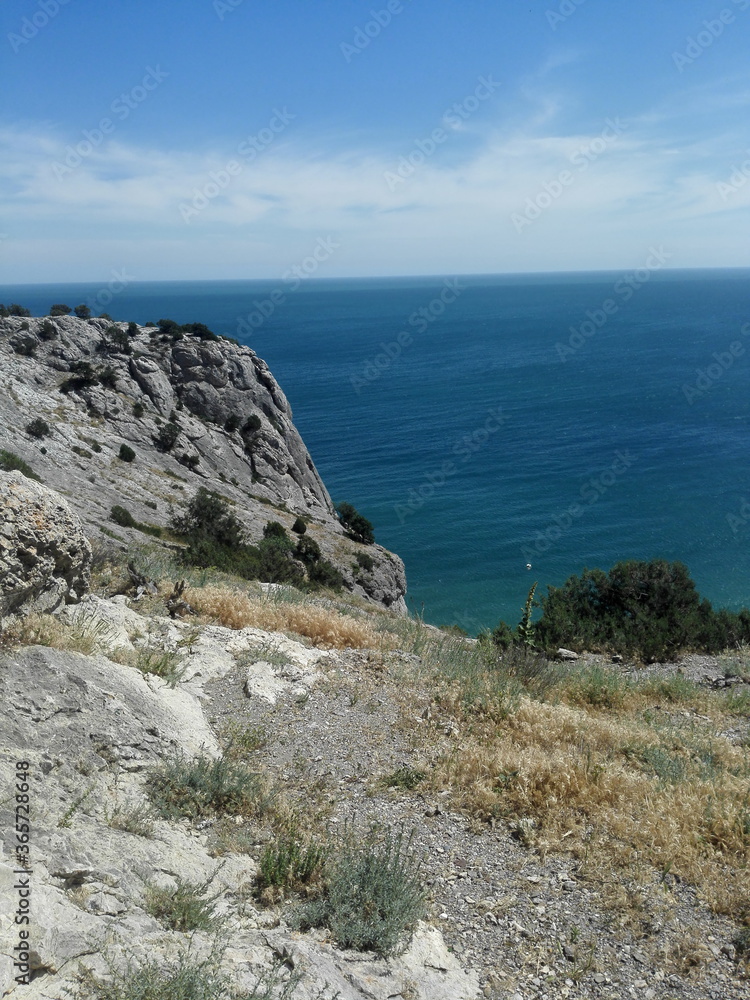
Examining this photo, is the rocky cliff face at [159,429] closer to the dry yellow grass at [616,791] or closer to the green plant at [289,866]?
the dry yellow grass at [616,791]

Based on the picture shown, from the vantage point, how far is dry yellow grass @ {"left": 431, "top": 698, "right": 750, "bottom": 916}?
5.36m

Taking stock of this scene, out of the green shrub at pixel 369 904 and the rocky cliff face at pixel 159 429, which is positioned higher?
the rocky cliff face at pixel 159 429

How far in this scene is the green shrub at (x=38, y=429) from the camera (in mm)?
35469

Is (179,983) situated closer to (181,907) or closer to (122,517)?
(181,907)

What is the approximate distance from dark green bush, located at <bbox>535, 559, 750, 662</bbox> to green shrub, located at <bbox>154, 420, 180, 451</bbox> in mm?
33914

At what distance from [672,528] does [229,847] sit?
5268 centimetres

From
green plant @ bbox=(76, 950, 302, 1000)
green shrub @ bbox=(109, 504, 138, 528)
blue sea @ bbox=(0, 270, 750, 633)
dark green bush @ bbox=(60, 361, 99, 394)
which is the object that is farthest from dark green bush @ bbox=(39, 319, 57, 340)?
green plant @ bbox=(76, 950, 302, 1000)

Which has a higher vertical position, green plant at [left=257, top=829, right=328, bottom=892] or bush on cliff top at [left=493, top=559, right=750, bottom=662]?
bush on cliff top at [left=493, top=559, right=750, bottom=662]

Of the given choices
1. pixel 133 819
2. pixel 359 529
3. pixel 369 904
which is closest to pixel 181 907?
pixel 133 819

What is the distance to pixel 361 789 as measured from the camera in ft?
20.4

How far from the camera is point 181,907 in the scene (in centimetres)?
412

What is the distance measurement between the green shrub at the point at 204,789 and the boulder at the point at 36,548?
2203 millimetres

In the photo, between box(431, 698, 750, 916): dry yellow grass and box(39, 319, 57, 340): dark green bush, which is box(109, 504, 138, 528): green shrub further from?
box(431, 698, 750, 916): dry yellow grass

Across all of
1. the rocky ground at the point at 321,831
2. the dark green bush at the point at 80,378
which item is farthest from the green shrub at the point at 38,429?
the rocky ground at the point at 321,831
